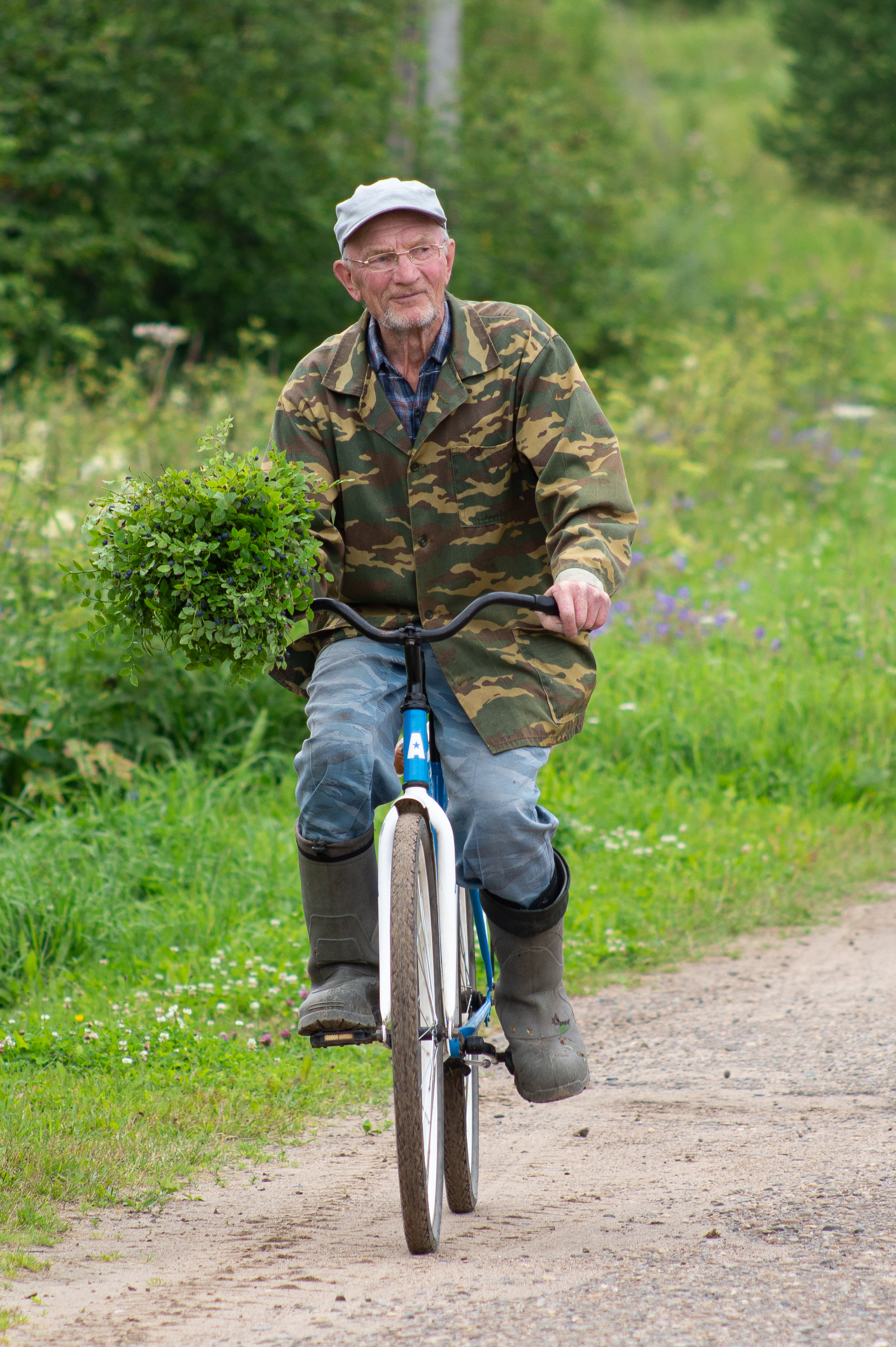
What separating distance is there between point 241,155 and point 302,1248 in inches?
485

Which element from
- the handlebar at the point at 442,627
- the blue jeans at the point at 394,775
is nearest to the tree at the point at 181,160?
the blue jeans at the point at 394,775

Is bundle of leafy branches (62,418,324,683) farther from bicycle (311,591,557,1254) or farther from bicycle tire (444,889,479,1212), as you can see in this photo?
bicycle tire (444,889,479,1212)

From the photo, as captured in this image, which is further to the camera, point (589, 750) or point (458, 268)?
point (458, 268)

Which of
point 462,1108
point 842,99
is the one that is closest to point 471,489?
point 462,1108

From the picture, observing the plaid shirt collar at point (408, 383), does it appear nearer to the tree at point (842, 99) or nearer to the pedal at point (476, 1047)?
the pedal at point (476, 1047)

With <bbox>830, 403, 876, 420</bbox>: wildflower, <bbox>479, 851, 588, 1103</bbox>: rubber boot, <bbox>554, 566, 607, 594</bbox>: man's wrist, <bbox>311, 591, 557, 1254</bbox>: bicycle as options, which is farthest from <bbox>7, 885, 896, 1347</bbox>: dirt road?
<bbox>830, 403, 876, 420</bbox>: wildflower

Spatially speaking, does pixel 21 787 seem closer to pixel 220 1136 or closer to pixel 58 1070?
pixel 58 1070

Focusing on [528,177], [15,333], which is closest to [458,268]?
[528,177]

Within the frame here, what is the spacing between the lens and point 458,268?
14398 millimetres

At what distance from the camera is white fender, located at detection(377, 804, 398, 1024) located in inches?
115

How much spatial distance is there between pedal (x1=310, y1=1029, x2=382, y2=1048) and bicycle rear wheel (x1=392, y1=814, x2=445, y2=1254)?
141mm

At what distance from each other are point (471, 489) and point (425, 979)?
1119 mm

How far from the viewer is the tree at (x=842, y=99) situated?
17875 mm

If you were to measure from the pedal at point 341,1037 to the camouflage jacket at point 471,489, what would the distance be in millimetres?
729
